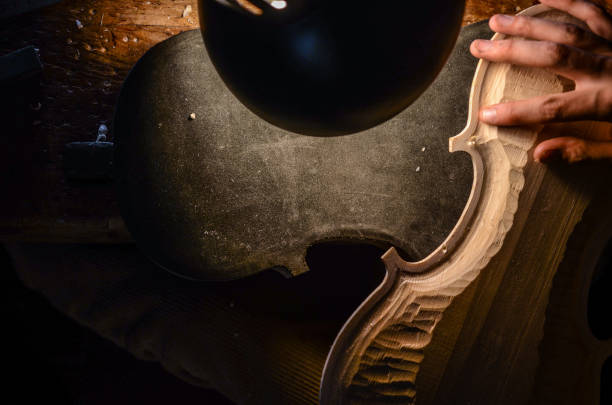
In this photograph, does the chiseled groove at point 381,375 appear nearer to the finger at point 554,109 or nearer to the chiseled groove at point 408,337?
the chiseled groove at point 408,337

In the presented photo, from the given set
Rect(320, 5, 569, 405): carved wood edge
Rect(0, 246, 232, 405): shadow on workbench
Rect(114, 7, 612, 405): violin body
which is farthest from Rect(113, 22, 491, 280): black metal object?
Rect(0, 246, 232, 405): shadow on workbench

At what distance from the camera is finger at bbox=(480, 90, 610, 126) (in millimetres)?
751

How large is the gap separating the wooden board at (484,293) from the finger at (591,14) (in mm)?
164

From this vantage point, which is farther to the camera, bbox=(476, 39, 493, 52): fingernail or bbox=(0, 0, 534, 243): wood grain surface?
bbox=(0, 0, 534, 243): wood grain surface

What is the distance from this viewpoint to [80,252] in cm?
115

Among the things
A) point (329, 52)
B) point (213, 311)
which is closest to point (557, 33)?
point (329, 52)

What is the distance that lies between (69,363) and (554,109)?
1.98 metres

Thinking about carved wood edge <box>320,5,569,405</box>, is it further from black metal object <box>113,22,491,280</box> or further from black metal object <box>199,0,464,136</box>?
black metal object <box>199,0,464,136</box>

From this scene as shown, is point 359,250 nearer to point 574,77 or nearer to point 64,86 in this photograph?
point 574,77

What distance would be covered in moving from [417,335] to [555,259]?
382 mm

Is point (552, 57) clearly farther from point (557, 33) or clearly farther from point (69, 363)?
point (69, 363)

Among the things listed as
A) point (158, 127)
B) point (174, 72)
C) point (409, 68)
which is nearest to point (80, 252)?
point (158, 127)

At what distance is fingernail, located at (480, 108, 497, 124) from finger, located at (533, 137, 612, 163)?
0.45 ft

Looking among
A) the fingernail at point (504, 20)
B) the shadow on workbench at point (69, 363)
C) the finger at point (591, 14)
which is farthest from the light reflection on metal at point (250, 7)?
the shadow on workbench at point (69, 363)
